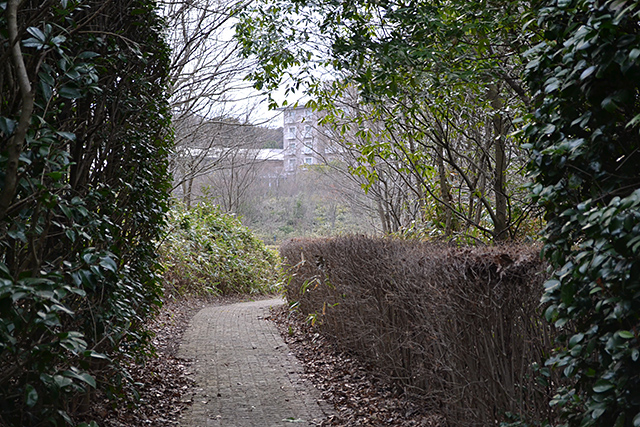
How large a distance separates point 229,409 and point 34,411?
2.90 meters

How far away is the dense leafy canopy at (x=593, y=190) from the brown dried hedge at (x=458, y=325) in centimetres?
62

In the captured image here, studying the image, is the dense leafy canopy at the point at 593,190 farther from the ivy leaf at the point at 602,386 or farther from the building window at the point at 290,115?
the building window at the point at 290,115

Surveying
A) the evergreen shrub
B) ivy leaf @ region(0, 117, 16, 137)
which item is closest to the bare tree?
the evergreen shrub

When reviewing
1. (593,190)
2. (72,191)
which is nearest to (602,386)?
(593,190)

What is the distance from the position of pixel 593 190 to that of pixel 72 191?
121 inches

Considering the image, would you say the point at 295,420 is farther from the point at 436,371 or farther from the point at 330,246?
the point at 330,246

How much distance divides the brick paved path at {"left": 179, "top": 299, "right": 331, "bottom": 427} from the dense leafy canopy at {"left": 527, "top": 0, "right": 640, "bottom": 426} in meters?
3.18

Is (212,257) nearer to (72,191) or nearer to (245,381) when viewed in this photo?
(245,381)

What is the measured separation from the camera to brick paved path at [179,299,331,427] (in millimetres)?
5129

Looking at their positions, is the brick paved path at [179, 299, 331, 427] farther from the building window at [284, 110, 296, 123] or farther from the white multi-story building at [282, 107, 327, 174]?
the white multi-story building at [282, 107, 327, 174]

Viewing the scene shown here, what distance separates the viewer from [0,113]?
2643 mm

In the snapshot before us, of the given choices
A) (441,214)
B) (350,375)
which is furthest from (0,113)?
(441,214)

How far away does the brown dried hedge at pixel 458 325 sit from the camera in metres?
3.43

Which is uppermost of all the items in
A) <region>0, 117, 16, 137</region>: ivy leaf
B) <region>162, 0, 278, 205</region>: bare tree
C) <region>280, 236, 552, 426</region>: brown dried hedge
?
Result: <region>162, 0, 278, 205</region>: bare tree
